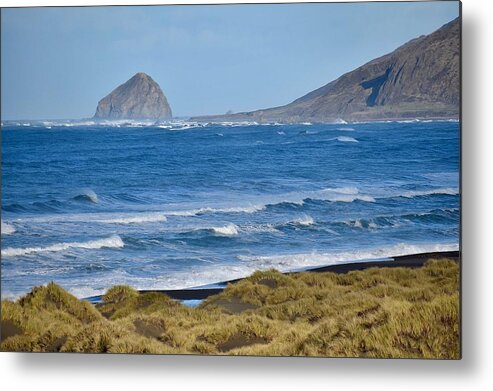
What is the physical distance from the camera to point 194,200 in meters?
5.82

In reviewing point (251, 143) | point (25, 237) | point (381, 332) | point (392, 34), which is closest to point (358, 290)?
point (381, 332)

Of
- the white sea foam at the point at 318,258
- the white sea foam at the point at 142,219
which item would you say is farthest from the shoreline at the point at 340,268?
the white sea foam at the point at 142,219

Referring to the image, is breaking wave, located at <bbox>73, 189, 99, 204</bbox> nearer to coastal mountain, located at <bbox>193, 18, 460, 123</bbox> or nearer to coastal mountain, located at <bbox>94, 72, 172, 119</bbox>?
coastal mountain, located at <bbox>94, 72, 172, 119</bbox>

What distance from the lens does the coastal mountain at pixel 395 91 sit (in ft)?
18.1

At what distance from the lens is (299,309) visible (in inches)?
223

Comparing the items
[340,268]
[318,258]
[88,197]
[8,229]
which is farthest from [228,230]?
[8,229]

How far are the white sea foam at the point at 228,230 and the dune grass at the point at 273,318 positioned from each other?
0.30 meters

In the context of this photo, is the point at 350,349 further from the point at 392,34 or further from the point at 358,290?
the point at 392,34

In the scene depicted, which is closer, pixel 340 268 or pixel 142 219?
pixel 340 268

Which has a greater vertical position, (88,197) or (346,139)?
(346,139)

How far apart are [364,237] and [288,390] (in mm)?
1011

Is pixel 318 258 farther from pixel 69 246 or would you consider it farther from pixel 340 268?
pixel 69 246

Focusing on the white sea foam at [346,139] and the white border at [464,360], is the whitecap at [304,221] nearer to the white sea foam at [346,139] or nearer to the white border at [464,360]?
the white sea foam at [346,139]

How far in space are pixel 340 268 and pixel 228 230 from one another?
71 cm
